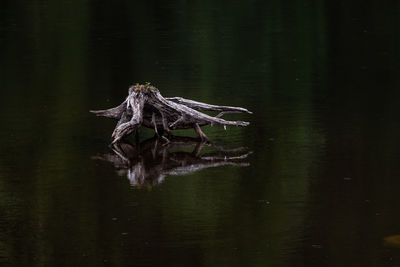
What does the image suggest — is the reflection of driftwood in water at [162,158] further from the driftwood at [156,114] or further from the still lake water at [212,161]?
the driftwood at [156,114]

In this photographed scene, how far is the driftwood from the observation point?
16.6 meters

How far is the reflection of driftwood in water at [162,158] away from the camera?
49.3ft

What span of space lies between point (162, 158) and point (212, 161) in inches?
30.2

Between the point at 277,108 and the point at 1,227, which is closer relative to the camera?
the point at 1,227

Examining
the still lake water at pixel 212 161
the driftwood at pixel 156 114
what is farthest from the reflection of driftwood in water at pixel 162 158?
the driftwood at pixel 156 114

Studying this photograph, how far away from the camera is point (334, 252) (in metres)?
11.3

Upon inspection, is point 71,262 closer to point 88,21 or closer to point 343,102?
point 343,102

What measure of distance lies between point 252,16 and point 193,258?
27075 millimetres

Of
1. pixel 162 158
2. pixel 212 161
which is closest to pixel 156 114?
pixel 162 158

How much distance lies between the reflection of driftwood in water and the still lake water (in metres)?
0.04

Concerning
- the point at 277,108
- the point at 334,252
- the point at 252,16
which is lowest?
the point at 334,252

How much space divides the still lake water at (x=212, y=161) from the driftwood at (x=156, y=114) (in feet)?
0.95

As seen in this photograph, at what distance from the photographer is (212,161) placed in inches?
615

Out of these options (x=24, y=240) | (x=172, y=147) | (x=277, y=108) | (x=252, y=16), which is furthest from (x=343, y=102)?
(x=252, y=16)
